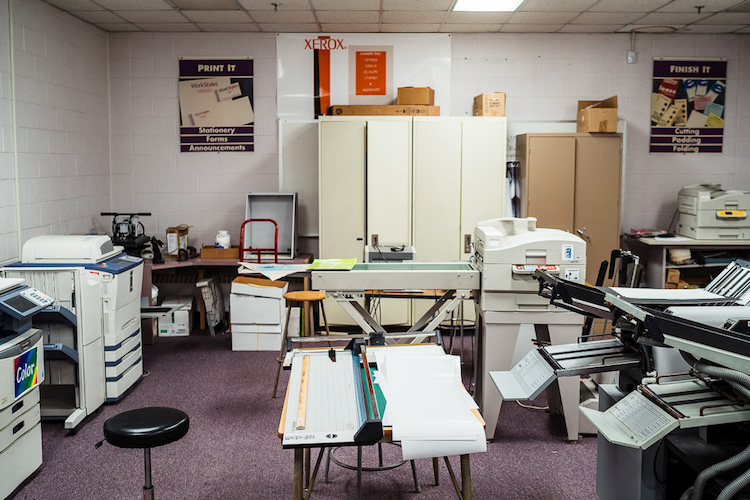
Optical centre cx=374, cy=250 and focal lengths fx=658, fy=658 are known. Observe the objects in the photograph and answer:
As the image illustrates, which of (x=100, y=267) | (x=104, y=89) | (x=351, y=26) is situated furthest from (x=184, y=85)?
(x=100, y=267)

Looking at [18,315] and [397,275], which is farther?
[397,275]

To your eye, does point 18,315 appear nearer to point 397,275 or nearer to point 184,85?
point 397,275

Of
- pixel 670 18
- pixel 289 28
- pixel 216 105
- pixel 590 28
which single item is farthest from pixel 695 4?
pixel 216 105

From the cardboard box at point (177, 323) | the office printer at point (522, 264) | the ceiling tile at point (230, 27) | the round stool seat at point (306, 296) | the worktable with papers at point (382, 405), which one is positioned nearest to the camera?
the worktable with papers at point (382, 405)

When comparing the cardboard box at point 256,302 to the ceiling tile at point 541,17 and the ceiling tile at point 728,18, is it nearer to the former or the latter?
the ceiling tile at point 541,17

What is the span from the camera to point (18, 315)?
317 cm

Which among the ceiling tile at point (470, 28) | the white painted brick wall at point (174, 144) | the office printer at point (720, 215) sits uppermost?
the ceiling tile at point (470, 28)

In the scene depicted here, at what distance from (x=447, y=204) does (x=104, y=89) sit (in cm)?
343

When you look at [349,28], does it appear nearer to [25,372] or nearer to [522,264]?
[522,264]

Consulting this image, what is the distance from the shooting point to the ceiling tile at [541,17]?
5573 mm

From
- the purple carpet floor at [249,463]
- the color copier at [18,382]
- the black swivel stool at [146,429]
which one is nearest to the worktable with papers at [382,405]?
the black swivel stool at [146,429]

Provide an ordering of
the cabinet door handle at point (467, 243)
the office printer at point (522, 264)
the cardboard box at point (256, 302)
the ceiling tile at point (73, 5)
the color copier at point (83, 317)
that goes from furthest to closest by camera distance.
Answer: the cabinet door handle at point (467, 243) < the cardboard box at point (256, 302) < the ceiling tile at point (73, 5) < the color copier at point (83, 317) < the office printer at point (522, 264)

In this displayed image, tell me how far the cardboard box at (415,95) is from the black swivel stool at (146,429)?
404 cm

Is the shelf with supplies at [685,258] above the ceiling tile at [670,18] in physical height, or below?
below
